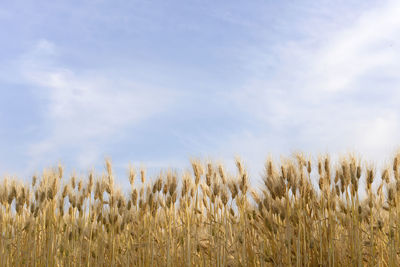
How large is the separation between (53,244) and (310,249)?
2266mm

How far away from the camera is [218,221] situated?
3322 millimetres

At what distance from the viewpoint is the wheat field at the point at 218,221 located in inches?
128

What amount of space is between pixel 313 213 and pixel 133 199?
155cm

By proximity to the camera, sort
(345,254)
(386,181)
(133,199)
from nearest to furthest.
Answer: (345,254) → (386,181) → (133,199)

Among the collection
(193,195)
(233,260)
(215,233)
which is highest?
(193,195)

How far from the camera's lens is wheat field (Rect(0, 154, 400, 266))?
3256 mm

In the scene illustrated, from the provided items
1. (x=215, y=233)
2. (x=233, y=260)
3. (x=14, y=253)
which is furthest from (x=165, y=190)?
(x=14, y=253)

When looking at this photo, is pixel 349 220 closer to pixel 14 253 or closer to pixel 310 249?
pixel 310 249

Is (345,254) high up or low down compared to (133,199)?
down

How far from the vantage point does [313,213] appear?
339 cm

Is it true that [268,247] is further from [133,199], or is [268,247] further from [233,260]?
[133,199]

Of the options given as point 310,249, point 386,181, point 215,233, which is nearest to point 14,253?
point 215,233

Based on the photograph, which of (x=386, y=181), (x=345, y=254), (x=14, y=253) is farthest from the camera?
(x=14, y=253)

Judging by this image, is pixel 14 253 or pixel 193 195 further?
pixel 14 253
